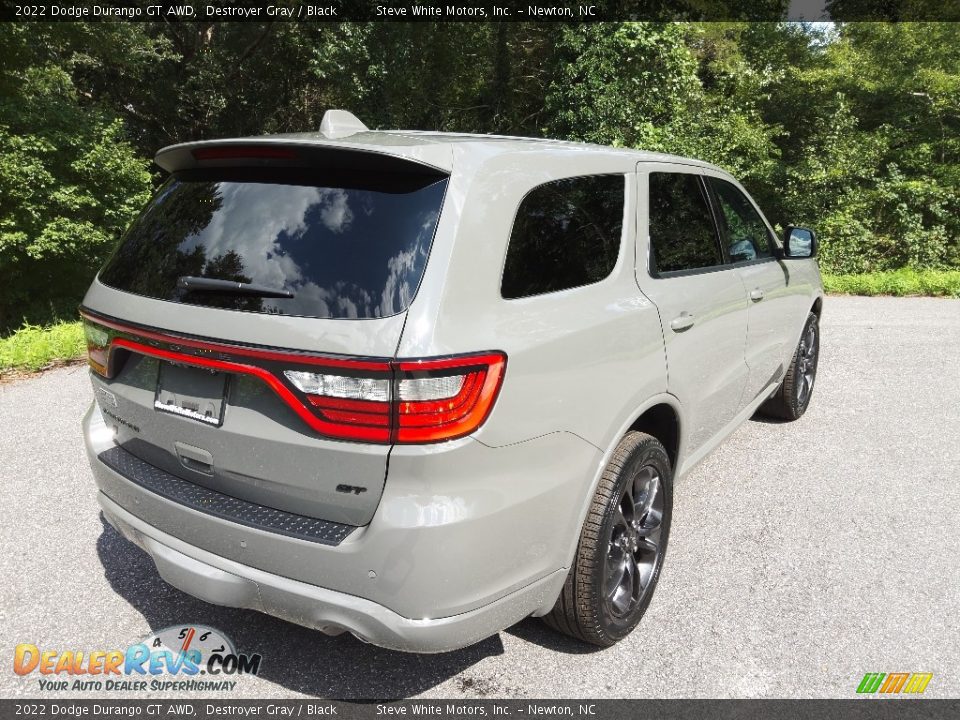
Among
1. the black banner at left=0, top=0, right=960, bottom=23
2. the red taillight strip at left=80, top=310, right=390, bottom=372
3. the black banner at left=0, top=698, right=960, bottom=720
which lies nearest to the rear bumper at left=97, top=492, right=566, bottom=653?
the black banner at left=0, top=698, right=960, bottom=720

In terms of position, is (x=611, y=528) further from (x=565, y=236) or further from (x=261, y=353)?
(x=261, y=353)

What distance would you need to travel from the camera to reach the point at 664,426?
2.95 m

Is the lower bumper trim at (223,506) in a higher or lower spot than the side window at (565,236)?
lower

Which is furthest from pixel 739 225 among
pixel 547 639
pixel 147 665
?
pixel 147 665

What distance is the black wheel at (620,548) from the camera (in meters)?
2.37

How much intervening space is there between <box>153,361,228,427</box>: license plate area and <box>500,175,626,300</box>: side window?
899mm

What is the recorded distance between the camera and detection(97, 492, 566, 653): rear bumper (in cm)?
193

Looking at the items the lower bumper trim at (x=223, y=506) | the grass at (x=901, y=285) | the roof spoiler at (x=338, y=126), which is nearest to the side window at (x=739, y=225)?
A: the roof spoiler at (x=338, y=126)

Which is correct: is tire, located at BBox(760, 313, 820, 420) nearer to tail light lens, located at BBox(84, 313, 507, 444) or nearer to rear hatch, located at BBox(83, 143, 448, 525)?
tail light lens, located at BBox(84, 313, 507, 444)

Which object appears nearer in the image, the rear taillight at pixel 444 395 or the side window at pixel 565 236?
the rear taillight at pixel 444 395

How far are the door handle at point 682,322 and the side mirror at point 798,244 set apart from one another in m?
1.62

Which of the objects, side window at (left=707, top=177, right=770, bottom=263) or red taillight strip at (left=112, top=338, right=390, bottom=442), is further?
side window at (left=707, top=177, right=770, bottom=263)

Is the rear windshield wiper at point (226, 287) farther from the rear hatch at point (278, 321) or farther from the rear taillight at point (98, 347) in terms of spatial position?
the rear taillight at point (98, 347)

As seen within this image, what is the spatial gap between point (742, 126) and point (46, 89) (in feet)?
49.9
